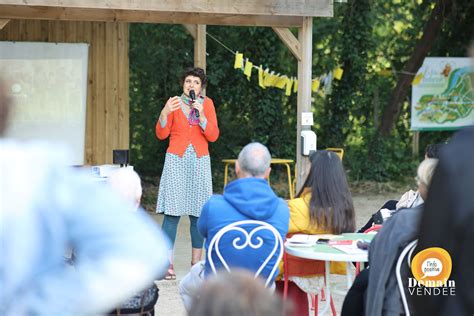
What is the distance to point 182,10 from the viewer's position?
23.2 feet

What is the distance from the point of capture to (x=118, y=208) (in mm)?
1561

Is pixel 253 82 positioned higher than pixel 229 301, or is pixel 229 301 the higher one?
pixel 253 82

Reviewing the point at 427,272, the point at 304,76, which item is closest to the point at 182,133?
the point at 304,76

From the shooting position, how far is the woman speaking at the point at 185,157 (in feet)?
21.0

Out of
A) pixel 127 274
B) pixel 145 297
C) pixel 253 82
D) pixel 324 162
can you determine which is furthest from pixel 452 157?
pixel 253 82

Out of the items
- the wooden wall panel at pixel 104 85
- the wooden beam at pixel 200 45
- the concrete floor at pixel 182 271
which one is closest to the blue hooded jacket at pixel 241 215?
the concrete floor at pixel 182 271

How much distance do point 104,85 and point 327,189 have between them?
6.20 metres

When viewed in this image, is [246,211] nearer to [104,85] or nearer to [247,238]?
[247,238]

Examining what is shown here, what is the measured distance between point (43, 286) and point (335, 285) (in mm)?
4464

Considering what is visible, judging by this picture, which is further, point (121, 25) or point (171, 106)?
point (121, 25)

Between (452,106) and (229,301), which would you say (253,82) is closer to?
(452,106)

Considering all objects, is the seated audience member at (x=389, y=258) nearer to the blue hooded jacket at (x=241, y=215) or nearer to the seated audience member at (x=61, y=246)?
the blue hooded jacket at (x=241, y=215)

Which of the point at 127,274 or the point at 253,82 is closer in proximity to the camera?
the point at 127,274

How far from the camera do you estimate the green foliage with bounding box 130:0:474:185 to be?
12.7 metres
